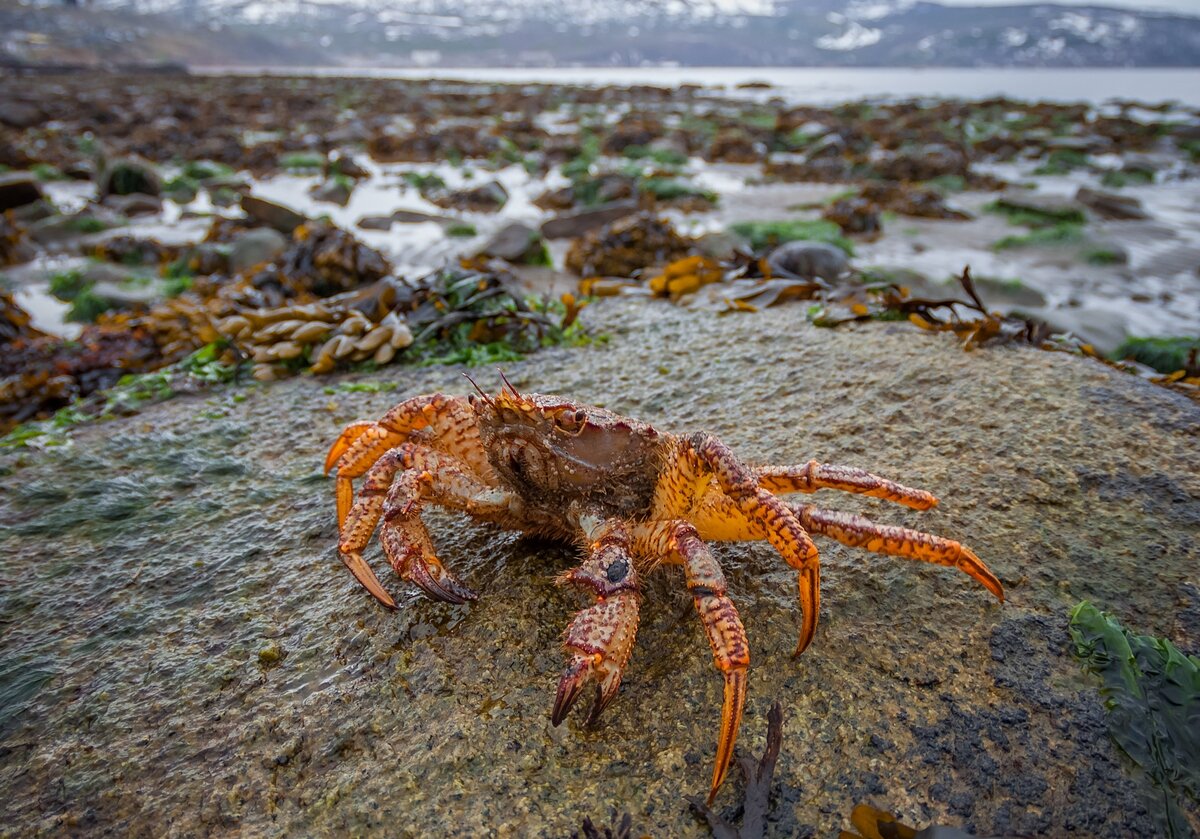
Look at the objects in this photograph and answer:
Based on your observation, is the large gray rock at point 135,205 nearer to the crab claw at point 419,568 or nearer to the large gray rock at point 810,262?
the large gray rock at point 810,262

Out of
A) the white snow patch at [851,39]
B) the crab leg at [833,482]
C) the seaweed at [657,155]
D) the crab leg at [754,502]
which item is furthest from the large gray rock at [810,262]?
the white snow patch at [851,39]

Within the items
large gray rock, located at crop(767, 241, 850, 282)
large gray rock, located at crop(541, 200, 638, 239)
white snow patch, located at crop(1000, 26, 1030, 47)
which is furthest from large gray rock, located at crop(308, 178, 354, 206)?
white snow patch, located at crop(1000, 26, 1030, 47)

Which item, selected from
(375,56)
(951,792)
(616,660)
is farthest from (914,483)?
(375,56)

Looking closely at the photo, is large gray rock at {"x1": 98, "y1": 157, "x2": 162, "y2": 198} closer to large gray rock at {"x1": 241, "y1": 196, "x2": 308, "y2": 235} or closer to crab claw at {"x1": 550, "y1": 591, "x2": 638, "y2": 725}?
large gray rock at {"x1": 241, "y1": 196, "x2": 308, "y2": 235}

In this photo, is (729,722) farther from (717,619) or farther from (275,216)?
(275,216)

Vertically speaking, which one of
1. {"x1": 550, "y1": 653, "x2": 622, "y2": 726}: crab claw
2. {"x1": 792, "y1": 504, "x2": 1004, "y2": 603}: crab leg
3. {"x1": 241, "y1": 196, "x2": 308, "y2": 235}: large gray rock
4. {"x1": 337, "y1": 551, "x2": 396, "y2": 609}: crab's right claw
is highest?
{"x1": 792, "y1": 504, "x2": 1004, "y2": 603}: crab leg

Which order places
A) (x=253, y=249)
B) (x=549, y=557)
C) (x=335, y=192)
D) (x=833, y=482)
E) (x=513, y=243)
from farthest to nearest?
(x=335, y=192), (x=253, y=249), (x=513, y=243), (x=549, y=557), (x=833, y=482)

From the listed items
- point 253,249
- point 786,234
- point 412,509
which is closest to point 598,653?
point 412,509

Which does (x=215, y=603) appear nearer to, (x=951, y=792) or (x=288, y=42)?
(x=951, y=792)
